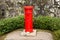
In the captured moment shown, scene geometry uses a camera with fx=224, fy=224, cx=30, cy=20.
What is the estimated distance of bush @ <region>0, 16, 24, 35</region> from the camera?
6.05m

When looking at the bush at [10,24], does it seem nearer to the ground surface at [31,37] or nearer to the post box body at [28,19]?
the ground surface at [31,37]

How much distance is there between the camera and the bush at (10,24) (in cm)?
605

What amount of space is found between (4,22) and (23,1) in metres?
1.18

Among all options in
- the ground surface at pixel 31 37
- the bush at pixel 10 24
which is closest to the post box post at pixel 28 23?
the ground surface at pixel 31 37

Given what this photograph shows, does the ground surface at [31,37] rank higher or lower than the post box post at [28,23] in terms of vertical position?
lower

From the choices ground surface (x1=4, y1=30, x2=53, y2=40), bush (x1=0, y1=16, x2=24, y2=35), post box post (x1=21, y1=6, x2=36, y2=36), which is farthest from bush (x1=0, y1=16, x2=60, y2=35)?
post box post (x1=21, y1=6, x2=36, y2=36)

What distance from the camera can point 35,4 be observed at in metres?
6.98

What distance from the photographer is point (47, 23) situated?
6.20 meters

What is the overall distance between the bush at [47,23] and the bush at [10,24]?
16.7 inches

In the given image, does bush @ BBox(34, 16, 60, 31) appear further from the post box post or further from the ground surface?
the post box post

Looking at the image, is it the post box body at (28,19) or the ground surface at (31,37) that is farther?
the post box body at (28,19)

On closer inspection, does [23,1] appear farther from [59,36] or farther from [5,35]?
[59,36]

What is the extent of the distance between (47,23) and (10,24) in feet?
3.35

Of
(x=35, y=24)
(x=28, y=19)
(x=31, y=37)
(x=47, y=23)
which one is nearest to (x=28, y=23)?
(x=28, y=19)
